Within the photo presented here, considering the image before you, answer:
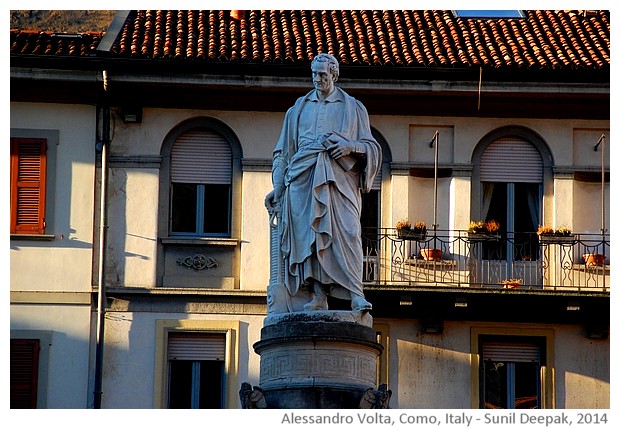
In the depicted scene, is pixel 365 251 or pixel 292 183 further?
pixel 365 251

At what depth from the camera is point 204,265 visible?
3069 centimetres

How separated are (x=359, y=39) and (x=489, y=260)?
4215 millimetres

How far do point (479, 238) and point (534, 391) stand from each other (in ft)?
8.23

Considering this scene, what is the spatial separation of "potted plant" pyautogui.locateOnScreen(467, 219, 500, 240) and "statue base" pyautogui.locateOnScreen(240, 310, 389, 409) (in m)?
12.5

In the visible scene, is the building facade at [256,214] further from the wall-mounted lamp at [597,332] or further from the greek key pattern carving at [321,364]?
the greek key pattern carving at [321,364]

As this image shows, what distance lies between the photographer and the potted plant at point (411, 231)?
30672 millimetres

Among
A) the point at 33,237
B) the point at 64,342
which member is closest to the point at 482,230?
the point at 64,342

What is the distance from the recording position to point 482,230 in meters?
30.8

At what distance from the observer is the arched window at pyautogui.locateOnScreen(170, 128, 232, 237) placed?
31.1 m

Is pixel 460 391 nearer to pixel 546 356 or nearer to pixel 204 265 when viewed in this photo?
pixel 546 356

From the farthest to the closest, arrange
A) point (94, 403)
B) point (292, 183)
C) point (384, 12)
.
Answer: point (384, 12)
point (94, 403)
point (292, 183)

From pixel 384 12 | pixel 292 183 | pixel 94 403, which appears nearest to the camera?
pixel 292 183

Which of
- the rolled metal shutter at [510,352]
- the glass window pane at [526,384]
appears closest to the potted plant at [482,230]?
the rolled metal shutter at [510,352]

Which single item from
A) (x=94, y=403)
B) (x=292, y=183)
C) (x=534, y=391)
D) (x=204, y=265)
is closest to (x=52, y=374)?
(x=94, y=403)
